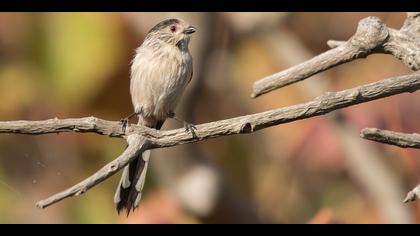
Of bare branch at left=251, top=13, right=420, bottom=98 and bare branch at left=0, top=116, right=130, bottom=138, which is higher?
bare branch at left=251, top=13, right=420, bottom=98

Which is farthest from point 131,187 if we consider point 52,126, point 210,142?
point 210,142

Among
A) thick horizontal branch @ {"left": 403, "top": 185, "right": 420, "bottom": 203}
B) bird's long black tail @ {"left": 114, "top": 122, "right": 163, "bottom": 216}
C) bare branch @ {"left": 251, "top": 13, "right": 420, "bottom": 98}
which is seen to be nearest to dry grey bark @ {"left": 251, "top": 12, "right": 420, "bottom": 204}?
bare branch @ {"left": 251, "top": 13, "right": 420, "bottom": 98}

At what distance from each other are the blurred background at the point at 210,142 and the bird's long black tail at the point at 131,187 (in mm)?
1793

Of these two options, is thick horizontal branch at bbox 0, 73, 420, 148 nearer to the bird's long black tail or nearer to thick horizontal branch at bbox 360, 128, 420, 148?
thick horizontal branch at bbox 360, 128, 420, 148

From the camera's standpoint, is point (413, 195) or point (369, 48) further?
point (369, 48)

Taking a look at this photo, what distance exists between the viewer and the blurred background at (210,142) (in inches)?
281

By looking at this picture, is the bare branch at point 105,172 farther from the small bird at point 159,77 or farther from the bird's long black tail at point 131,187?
the small bird at point 159,77

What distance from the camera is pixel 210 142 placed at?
8.16 meters

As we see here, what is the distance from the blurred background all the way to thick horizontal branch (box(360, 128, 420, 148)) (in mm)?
3389

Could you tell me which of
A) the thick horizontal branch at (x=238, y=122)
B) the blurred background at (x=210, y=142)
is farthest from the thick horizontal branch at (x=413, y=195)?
the blurred background at (x=210, y=142)

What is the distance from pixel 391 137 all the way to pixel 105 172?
1165 millimetres

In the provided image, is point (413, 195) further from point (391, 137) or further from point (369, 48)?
point (369, 48)

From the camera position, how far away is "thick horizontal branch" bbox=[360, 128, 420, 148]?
324 centimetres
